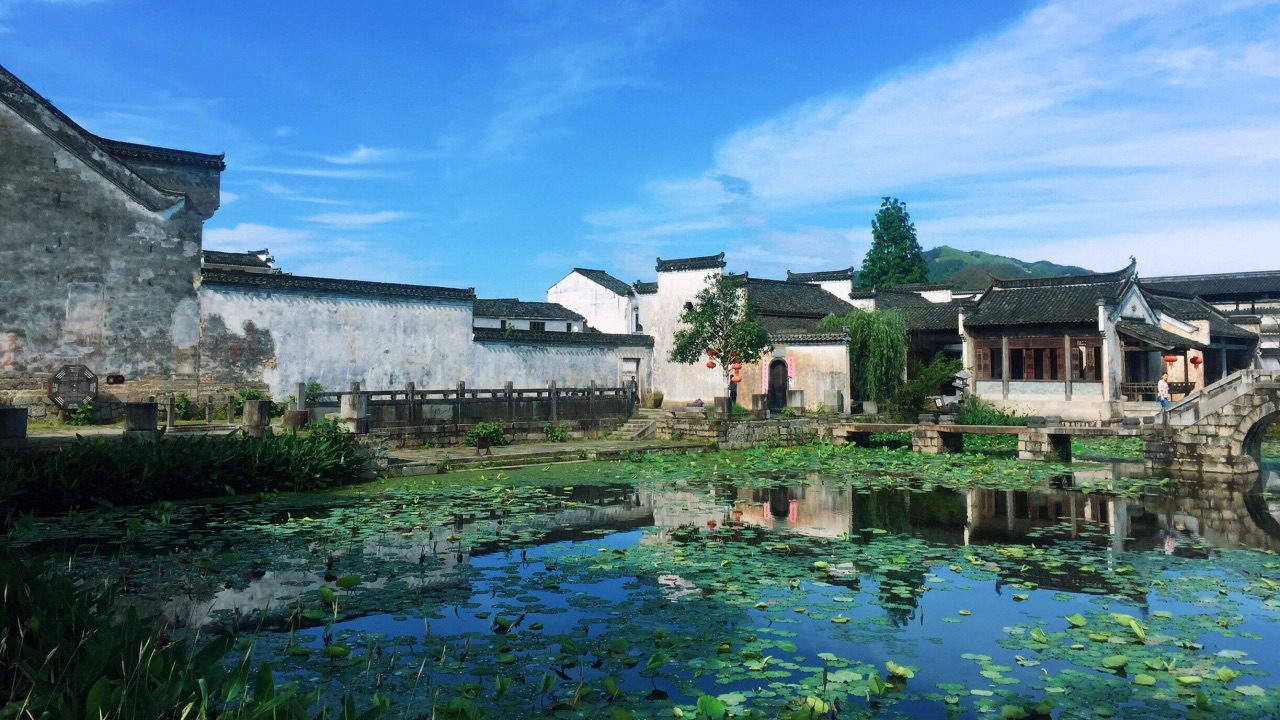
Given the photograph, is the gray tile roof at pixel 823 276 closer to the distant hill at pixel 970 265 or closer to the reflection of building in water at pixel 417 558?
the reflection of building in water at pixel 417 558

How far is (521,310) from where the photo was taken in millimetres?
34969

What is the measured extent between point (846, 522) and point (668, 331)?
20.4m

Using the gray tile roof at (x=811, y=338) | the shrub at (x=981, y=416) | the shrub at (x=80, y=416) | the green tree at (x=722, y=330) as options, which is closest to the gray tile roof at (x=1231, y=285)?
the shrub at (x=981, y=416)

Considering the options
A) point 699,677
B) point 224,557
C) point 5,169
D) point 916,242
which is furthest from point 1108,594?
point 916,242

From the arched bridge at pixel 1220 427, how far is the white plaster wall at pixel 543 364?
1616 cm

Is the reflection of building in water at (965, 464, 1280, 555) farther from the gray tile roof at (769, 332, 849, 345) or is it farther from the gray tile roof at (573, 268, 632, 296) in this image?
the gray tile roof at (573, 268, 632, 296)

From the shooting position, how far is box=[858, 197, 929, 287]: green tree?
48.0 m

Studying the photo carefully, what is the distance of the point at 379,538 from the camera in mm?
9523

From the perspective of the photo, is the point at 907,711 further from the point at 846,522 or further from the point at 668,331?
the point at 668,331

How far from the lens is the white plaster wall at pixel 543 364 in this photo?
25531 millimetres

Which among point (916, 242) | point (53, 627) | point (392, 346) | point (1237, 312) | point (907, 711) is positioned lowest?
point (907, 711)

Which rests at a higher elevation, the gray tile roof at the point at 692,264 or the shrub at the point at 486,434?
the gray tile roof at the point at 692,264

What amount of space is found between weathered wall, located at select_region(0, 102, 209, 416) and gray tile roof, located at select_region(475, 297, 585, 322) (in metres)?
13.3

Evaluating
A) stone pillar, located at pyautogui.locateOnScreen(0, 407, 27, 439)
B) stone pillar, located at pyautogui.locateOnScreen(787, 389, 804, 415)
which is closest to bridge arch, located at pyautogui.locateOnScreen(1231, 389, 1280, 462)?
stone pillar, located at pyautogui.locateOnScreen(787, 389, 804, 415)
